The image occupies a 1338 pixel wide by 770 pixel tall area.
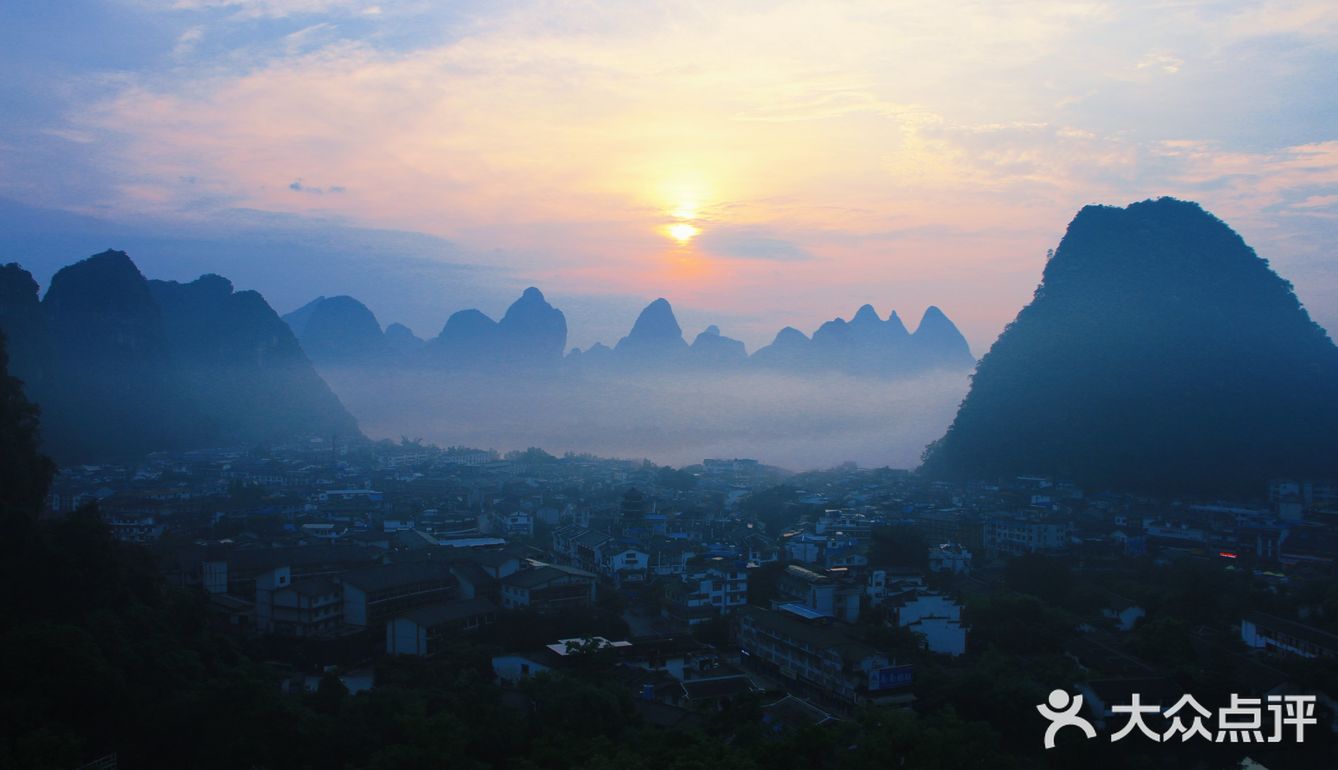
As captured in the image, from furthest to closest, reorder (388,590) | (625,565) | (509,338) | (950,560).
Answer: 1. (509,338)
2. (950,560)
3. (625,565)
4. (388,590)

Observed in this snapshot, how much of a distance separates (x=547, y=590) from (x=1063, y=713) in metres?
5.27

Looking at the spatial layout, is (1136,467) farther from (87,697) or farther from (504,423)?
(504,423)

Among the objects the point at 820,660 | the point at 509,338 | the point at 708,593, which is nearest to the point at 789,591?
the point at 708,593

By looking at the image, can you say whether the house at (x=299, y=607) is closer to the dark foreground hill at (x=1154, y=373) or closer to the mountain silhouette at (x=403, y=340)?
the dark foreground hill at (x=1154, y=373)

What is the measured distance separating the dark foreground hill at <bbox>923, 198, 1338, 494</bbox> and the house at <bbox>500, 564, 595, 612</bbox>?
42.5 feet

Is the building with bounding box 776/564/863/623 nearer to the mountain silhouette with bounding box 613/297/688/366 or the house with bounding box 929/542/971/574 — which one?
the house with bounding box 929/542/971/574

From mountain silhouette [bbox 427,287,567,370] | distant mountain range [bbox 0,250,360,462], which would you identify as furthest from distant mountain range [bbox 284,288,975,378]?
distant mountain range [bbox 0,250,360,462]

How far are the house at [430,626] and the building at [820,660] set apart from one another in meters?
2.51

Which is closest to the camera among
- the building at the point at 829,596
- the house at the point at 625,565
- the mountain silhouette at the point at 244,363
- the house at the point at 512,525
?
the building at the point at 829,596

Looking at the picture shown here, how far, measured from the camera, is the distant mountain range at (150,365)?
80.1 feet

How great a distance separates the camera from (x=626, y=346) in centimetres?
5619

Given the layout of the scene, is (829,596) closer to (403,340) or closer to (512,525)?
(512,525)

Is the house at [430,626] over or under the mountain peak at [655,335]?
under

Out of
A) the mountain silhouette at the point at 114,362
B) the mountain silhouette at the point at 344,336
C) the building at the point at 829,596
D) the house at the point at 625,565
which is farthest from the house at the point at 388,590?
the mountain silhouette at the point at 344,336
